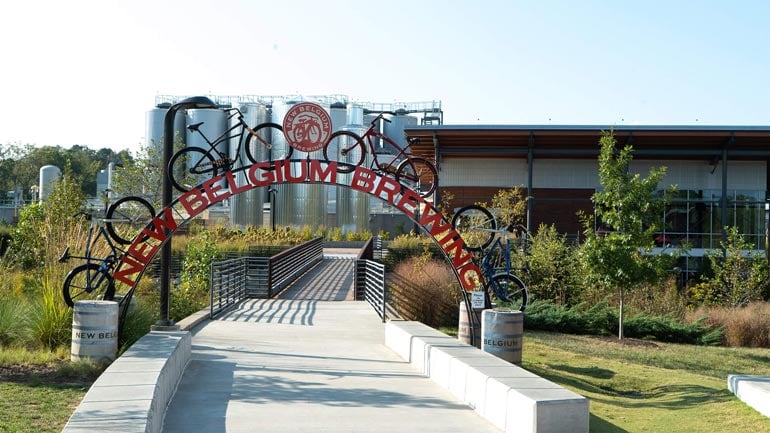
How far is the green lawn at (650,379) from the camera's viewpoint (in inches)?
364

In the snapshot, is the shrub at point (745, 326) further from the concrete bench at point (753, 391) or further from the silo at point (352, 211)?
the silo at point (352, 211)

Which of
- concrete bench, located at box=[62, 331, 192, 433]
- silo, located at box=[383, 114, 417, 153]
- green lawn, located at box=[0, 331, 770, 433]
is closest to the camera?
concrete bench, located at box=[62, 331, 192, 433]

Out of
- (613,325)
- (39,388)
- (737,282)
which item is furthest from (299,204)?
(39,388)

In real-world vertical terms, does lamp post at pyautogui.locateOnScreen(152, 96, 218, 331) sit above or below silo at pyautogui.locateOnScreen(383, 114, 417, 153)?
below

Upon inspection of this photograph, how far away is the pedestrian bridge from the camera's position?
7.02 meters

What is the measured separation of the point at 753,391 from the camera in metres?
9.42

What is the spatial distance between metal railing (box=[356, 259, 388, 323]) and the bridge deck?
5.04ft

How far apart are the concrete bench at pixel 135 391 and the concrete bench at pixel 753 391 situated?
6204mm

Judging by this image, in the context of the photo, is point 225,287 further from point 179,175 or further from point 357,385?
point 179,175

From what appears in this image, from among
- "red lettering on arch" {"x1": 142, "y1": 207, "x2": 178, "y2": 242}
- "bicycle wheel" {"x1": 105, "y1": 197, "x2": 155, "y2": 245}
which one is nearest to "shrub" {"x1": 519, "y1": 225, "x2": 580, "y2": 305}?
"bicycle wheel" {"x1": 105, "y1": 197, "x2": 155, "y2": 245}

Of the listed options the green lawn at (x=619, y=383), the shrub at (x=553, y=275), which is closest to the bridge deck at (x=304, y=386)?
the green lawn at (x=619, y=383)

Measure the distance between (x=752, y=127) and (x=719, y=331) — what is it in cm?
1522

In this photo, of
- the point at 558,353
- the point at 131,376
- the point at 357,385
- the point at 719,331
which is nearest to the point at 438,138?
the point at 719,331

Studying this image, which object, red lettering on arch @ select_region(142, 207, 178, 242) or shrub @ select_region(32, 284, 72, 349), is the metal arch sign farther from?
shrub @ select_region(32, 284, 72, 349)
